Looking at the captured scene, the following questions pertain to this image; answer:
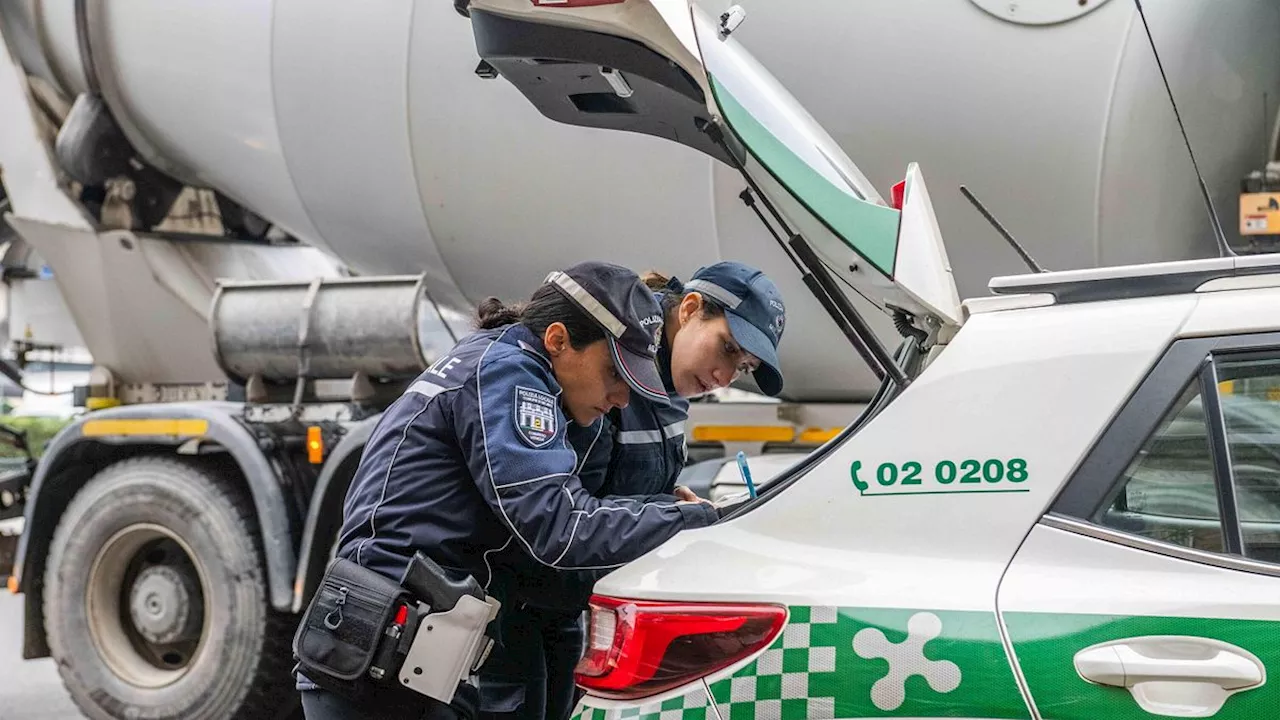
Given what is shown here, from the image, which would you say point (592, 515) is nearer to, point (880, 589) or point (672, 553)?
point (672, 553)

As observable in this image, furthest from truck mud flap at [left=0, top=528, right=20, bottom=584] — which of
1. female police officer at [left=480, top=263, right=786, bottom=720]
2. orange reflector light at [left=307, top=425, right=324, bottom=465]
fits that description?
female police officer at [left=480, top=263, right=786, bottom=720]

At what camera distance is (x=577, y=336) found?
8.34 ft

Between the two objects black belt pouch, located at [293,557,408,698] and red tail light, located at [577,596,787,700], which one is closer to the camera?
red tail light, located at [577,596,787,700]

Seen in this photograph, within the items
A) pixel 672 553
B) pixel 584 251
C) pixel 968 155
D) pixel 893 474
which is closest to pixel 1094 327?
pixel 893 474

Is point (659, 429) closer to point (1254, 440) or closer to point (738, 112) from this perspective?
point (738, 112)

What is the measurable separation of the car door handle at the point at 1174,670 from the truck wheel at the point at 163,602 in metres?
3.49

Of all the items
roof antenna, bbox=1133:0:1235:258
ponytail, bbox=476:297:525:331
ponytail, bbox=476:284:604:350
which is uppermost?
roof antenna, bbox=1133:0:1235:258

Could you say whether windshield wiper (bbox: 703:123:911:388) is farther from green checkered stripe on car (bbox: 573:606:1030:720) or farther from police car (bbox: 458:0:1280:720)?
green checkered stripe on car (bbox: 573:606:1030:720)

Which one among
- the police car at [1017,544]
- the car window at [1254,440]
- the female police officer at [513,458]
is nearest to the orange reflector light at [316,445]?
the female police officer at [513,458]

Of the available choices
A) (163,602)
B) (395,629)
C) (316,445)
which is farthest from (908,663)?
(163,602)

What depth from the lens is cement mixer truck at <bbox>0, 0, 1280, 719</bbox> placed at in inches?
148

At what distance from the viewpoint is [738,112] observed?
92.4 inches

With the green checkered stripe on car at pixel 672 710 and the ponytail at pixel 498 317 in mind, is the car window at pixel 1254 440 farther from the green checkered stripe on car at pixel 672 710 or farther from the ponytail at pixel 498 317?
the ponytail at pixel 498 317

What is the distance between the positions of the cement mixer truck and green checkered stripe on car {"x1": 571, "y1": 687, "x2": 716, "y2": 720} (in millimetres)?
1273
